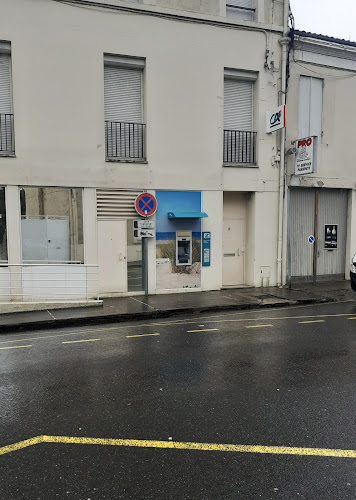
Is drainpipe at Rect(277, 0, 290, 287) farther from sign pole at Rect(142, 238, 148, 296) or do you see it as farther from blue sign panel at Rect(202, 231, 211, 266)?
sign pole at Rect(142, 238, 148, 296)

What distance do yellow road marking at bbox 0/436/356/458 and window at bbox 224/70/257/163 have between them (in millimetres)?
10470

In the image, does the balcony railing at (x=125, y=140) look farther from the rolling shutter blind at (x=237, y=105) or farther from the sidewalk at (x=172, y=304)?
the sidewalk at (x=172, y=304)

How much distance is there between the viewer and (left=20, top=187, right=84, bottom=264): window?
425 inches

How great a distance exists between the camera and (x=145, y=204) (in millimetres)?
11211

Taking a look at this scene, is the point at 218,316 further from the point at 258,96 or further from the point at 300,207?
the point at 258,96

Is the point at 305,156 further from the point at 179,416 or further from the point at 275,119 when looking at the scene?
the point at 179,416

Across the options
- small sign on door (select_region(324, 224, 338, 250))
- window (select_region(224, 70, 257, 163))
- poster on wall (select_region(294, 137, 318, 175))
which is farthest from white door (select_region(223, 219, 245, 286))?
small sign on door (select_region(324, 224, 338, 250))

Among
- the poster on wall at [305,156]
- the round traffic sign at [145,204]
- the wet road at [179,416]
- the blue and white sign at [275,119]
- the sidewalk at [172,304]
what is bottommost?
the sidewalk at [172,304]

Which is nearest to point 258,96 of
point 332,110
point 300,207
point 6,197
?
point 332,110

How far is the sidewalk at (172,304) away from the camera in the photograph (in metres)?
8.62

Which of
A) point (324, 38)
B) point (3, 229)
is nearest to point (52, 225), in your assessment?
point (3, 229)

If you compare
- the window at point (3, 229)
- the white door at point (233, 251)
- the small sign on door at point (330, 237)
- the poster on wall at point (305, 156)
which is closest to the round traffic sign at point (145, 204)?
the white door at point (233, 251)

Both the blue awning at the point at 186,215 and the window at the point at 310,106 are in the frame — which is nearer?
the blue awning at the point at 186,215

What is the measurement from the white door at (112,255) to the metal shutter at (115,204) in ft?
0.60
